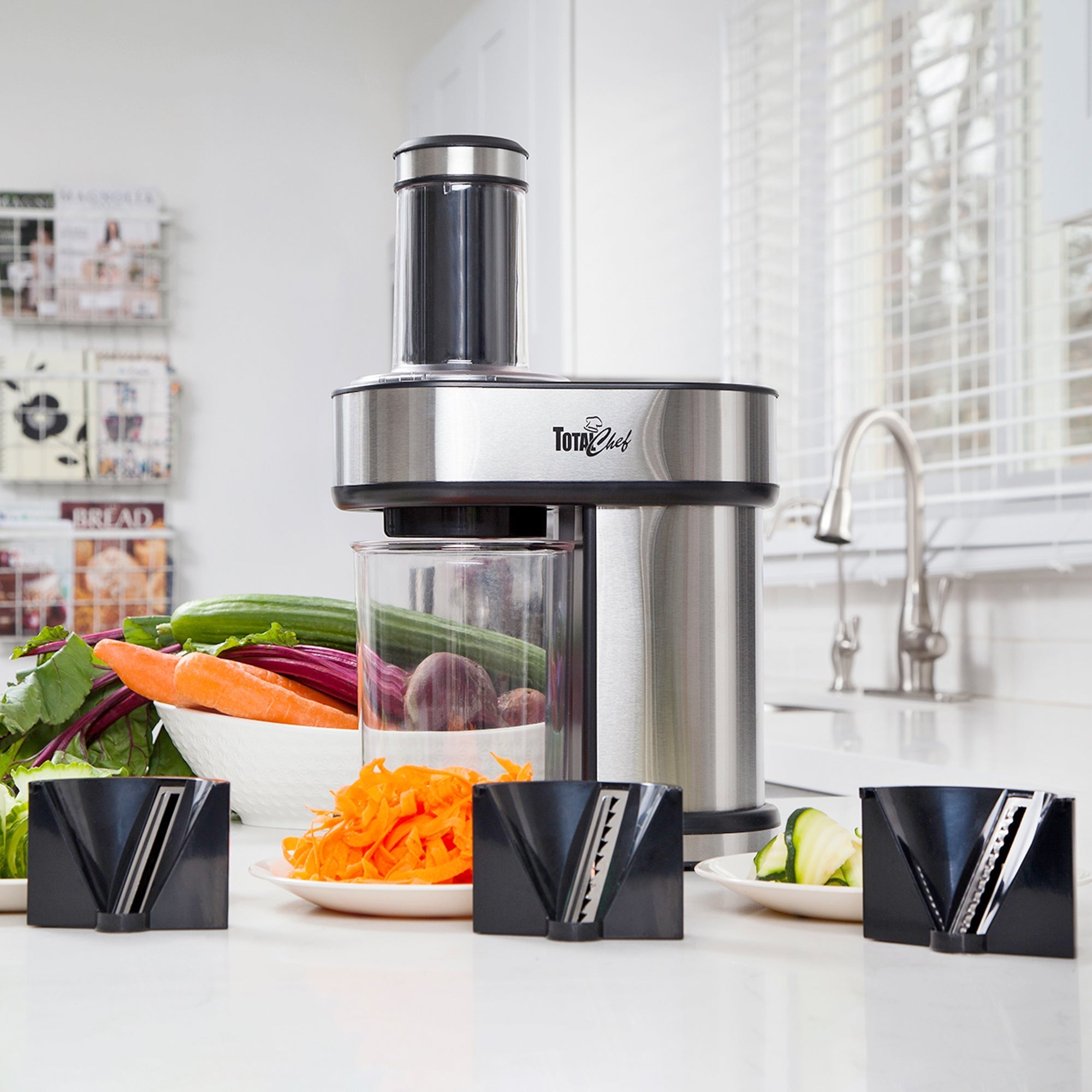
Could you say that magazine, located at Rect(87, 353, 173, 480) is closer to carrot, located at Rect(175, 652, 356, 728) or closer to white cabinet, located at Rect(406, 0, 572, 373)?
white cabinet, located at Rect(406, 0, 572, 373)

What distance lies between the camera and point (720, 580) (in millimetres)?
729

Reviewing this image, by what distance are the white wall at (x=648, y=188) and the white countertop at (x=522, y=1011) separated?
7.12 feet

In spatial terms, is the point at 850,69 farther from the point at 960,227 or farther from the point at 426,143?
the point at 426,143

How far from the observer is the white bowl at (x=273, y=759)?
0.83 metres

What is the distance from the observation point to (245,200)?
3.31 m

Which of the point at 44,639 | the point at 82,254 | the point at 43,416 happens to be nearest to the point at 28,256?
the point at 82,254

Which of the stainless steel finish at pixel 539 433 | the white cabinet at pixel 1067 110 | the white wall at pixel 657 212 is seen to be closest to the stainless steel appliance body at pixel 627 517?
the stainless steel finish at pixel 539 433

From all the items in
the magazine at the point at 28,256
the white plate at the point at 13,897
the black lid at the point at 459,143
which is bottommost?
the white plate at the point at 13,897

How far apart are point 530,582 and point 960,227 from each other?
5.98 ft

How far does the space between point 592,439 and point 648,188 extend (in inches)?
82.0

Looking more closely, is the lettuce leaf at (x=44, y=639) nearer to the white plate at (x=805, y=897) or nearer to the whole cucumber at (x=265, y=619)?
the whole cucumber at (x=265, y=619)

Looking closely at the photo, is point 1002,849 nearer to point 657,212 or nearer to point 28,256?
point 657,212

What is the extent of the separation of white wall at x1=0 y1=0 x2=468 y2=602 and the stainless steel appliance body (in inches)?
97.7

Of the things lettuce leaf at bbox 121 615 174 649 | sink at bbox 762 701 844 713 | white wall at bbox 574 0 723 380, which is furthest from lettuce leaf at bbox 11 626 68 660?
white wall at bbox 574 0 723 380
